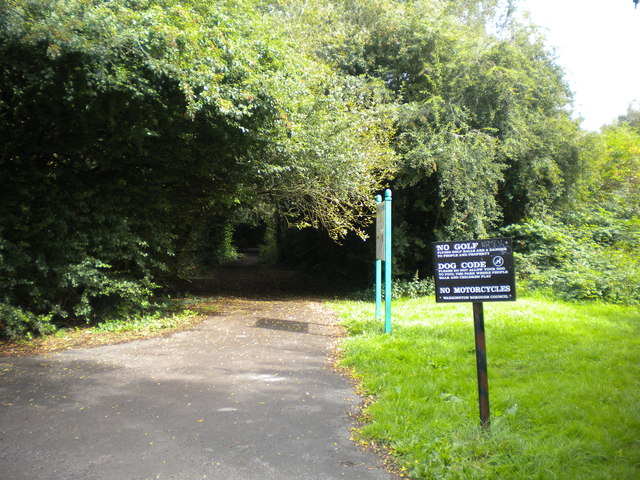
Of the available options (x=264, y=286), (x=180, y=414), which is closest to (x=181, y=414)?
(x=180, y=414)

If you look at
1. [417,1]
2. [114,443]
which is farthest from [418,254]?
[114,443]

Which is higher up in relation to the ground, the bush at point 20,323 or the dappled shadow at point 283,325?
the bush at point 20,323

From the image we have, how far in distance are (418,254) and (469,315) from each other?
245 inches

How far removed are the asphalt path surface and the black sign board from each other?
1598mm

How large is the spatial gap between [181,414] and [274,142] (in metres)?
5.91

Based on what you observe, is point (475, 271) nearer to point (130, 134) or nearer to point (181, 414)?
point (181, 414)

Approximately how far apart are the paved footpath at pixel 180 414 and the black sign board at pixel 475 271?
1595 millimetres

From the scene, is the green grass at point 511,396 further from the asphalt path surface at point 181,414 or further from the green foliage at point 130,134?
the green foliage at point 130,134

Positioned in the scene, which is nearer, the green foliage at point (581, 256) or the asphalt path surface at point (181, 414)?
the asphalt path surface at point (181, 414)

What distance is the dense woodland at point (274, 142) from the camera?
6.62 m

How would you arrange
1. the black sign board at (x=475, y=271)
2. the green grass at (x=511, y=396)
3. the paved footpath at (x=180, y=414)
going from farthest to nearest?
the black sign board at (x=475, y=271), the paved footpath at (x=180, y=414), the green grass at (x=511, y=396)

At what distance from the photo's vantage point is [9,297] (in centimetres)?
735

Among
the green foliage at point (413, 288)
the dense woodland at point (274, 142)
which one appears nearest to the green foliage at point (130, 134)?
the dense woodland at point (274, 142)

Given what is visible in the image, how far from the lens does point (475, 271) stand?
12.7ft
